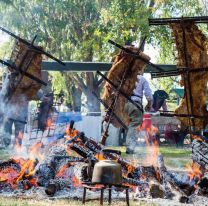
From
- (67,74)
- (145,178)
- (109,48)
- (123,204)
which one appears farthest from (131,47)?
(67,74)

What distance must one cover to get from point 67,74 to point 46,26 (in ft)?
14.8

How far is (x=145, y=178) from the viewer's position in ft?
28.3

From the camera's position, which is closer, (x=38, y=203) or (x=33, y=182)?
(x=38, y=203)

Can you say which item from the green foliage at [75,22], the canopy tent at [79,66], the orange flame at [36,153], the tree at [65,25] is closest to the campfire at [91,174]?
the orange flame at [36,153]

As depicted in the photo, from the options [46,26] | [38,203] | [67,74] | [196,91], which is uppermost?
[46,26]

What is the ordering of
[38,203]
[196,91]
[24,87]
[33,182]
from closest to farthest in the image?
[38,203], [33,182], [196,91], [24,87]

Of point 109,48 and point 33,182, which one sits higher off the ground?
point 109,48

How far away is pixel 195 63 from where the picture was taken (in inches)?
411

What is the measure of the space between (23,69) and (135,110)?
3607mm

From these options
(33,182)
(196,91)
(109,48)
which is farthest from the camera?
(109,48)

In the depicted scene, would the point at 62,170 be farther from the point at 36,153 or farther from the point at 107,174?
the point at 36,153

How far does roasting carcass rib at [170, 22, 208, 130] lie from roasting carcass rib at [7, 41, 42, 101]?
140 inches

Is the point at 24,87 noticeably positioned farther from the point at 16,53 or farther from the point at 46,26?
the point at 46,26

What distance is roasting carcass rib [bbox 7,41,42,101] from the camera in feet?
39.0
